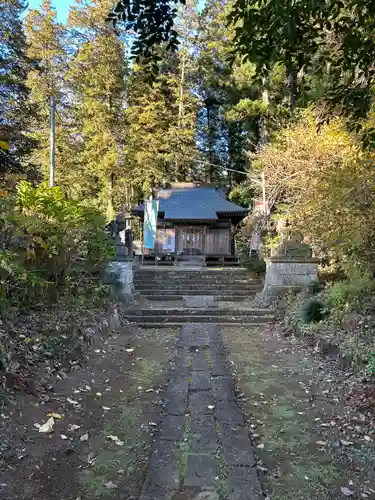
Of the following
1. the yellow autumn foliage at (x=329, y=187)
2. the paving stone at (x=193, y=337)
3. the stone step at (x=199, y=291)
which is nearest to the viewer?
the yellow autumn foliage at (x=329, y=187)

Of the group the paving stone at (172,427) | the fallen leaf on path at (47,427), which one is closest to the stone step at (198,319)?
the paving stone at (172,427)

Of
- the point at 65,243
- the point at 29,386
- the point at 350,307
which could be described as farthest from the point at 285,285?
the point at 29,386

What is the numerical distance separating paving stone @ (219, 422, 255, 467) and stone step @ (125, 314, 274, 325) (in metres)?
5.29

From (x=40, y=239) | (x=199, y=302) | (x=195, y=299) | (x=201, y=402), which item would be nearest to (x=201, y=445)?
(x=201, y=402)

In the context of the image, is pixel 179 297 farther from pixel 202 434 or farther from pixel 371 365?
pixel 202 434

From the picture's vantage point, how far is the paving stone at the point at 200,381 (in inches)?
166

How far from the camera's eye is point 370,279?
604 centimetres

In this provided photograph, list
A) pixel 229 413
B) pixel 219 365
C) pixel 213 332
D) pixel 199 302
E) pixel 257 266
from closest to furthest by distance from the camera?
pixel 229 413, pixel 219 365, pixel 213 332, pixel 199 302, pixel 257 266

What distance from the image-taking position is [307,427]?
11.0 ft

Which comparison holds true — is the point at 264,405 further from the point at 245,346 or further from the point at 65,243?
the point at 65,243

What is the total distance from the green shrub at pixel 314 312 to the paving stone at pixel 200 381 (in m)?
2.84

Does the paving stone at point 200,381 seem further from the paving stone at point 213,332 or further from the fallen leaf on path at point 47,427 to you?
the paving stone at point 213,332

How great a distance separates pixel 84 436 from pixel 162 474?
0.89m

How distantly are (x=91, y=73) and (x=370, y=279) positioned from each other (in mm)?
22741
